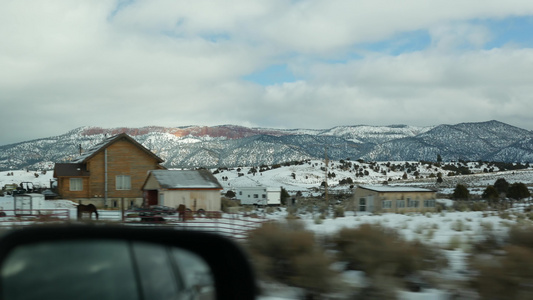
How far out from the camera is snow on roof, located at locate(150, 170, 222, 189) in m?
40.1

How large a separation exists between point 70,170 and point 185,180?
1215 cm

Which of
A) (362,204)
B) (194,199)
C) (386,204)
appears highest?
(194,199)

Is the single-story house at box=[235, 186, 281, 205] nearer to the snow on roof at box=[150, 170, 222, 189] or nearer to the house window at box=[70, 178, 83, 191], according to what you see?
the snow on roof at box=[150, 170, 222, 189]

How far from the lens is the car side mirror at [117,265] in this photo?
2375 mm

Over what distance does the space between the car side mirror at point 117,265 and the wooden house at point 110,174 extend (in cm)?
4442

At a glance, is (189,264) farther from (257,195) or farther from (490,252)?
(257,195)

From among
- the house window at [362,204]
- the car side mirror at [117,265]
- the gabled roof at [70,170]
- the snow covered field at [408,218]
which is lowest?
the house window at [362,204]

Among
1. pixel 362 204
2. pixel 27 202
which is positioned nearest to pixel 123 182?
pixel 27 202

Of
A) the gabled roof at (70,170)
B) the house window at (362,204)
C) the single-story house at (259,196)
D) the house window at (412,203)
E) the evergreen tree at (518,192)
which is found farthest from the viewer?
the single-story house at (259,196)

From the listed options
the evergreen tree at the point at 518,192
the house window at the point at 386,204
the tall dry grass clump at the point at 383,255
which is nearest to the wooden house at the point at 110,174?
the house window at the point at 386,204

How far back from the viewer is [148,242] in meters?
2.92

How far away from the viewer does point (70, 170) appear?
153ft

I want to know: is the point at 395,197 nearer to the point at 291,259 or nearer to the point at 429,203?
the point at 429,203

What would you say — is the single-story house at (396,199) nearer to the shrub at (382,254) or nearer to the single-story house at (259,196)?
the single-story house at (259,196)
